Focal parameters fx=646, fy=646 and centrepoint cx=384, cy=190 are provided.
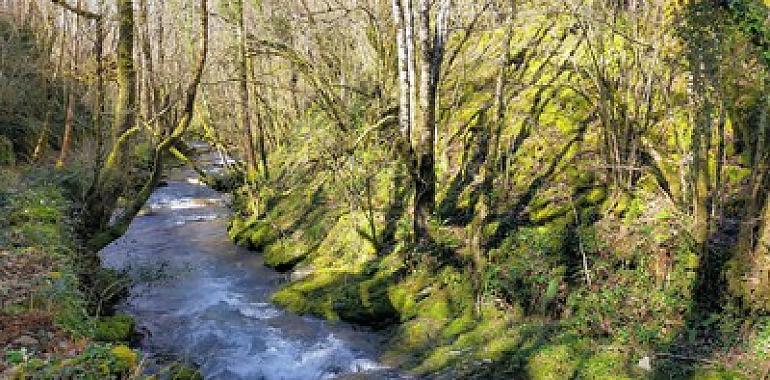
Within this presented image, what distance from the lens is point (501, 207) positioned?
11.7 m

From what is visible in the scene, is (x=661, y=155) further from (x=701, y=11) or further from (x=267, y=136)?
(x=267, y=136)

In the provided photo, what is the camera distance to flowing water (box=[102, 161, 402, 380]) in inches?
370

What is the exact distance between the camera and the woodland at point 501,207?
7621 millimetres

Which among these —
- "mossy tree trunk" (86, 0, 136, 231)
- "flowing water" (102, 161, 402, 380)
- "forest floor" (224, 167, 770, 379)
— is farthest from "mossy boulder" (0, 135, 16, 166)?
"forest floor" (224, 167, 770, 379)

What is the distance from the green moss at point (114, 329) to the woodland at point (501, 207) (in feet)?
0.16

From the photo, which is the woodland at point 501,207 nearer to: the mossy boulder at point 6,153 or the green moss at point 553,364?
the green moss at point 553,364

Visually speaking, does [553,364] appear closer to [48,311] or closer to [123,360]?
[123,360]

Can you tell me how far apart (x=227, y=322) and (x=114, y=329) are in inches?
93.6

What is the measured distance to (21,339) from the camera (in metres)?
6.73

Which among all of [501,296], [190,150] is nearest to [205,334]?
[501,296]

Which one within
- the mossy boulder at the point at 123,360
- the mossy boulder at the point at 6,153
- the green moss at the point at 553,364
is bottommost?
the green moss at the point at 553,364

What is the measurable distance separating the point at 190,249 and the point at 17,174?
5206mm

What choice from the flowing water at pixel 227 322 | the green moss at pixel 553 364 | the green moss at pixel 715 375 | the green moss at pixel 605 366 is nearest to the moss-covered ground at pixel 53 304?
the flowing water at pixel 227 322

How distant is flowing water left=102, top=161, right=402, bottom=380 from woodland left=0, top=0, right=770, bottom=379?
1.48ft
